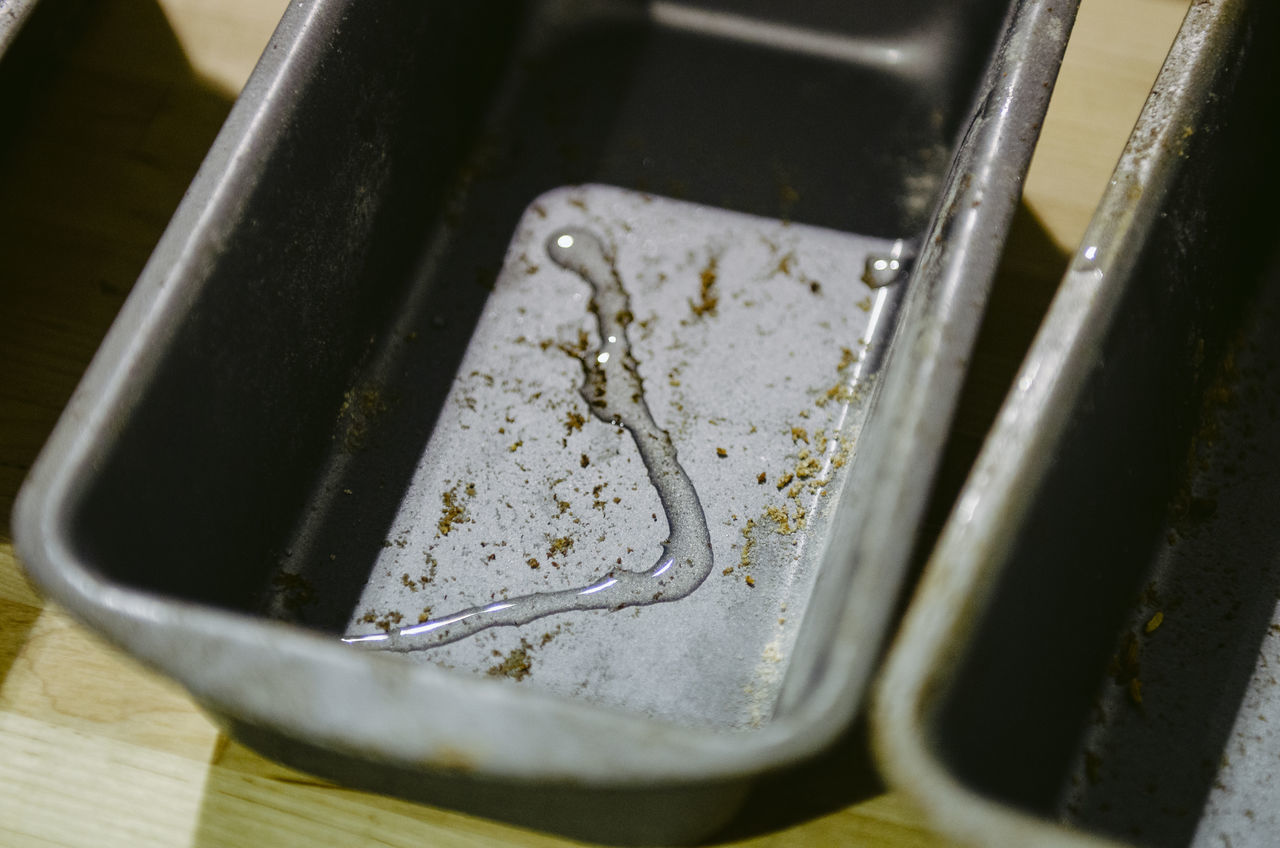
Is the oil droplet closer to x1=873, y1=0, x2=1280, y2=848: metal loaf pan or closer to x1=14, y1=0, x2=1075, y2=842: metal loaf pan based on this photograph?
x1=14, y1=0, x2=1075, y2=842: metal loaf pan

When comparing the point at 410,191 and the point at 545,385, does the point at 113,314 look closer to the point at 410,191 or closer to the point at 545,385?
the point at 410,191

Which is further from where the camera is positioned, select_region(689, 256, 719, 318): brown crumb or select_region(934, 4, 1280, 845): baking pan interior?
select_region(689, 256, 719, 318): brown crumb

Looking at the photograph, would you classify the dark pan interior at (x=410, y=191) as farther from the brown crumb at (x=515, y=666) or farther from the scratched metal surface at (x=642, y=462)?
the brown crumb at (x=515, y=666)

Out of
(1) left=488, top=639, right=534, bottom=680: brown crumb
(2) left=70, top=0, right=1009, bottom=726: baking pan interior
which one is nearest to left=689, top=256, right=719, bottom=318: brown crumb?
(2) left=70, top=0, right=1009, bottom=726: baking pan interior

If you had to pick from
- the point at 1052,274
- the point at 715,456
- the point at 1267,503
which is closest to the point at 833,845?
the point at 715,456

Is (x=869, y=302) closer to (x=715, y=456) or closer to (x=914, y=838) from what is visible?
(x=715, y=456)

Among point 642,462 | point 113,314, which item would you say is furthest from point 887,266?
point 113,314
